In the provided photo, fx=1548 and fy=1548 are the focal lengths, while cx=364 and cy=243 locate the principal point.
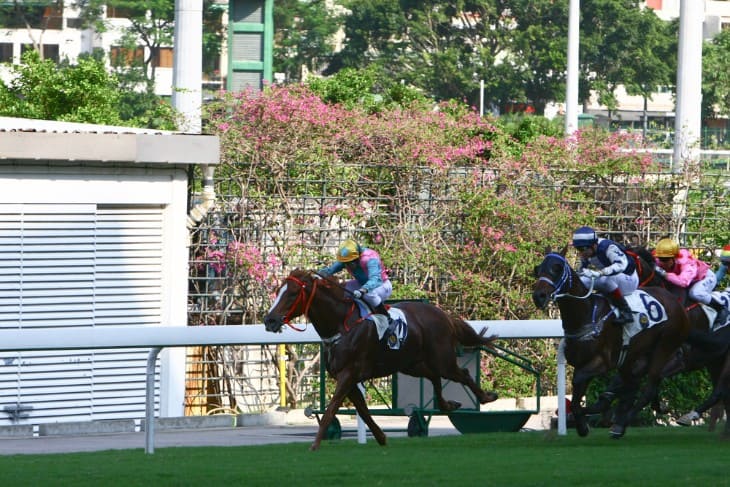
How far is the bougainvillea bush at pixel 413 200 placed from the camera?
1867 centimetres

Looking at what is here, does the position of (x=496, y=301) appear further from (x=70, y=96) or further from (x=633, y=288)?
(x=70, y=96)

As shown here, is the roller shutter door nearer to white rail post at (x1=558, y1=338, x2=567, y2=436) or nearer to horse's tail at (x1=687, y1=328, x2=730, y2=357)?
white rail post at (x1=558, y1=338, x2=567, y2=436)

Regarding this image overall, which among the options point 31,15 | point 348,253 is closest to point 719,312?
point 348,253

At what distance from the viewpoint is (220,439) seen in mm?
14375

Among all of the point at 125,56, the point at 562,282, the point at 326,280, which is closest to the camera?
the point at 562,282

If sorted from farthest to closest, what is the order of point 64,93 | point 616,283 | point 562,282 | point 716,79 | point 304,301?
point 716,79 → point 64,93 → point 616,283 → point 562,282 → point 304,301

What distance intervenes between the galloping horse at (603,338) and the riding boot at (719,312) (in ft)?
1.88

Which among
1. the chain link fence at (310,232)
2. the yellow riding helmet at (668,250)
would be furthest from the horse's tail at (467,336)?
the chain link fence at (310,232)

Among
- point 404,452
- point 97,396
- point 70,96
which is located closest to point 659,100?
point 70,96

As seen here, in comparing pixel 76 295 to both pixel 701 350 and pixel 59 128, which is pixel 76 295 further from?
pixel 701 350

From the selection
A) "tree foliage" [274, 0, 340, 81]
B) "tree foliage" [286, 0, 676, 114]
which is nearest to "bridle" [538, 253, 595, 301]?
"tree foliage" [286, 0, 676, 114]

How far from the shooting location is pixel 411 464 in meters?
9.15

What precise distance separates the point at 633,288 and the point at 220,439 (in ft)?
14.7

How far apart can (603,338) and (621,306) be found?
1.15ft
